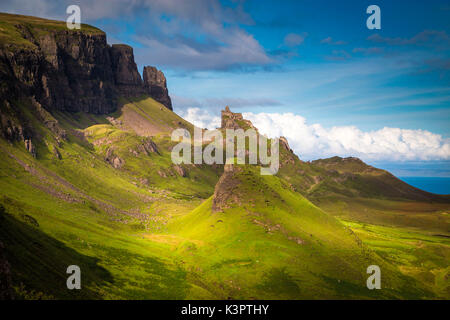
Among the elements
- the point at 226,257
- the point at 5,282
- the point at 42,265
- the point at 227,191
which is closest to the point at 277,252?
the point at 226,257

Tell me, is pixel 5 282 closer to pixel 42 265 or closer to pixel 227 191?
pixel 42 265

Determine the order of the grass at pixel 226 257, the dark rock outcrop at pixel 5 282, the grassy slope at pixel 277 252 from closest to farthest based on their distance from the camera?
the dark rock outcrop at pixel 5 282 → the grass at pixel 226 257 → the grassy slope at pixel 277 252

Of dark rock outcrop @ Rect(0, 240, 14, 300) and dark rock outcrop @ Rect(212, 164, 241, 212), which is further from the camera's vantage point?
dark rock outcrop @ Rect(212, 164, 241, 212)

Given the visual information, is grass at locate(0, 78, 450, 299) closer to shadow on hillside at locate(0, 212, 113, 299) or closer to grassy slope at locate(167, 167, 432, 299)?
shadow on hillside at locate(0, 212, 113, 299)

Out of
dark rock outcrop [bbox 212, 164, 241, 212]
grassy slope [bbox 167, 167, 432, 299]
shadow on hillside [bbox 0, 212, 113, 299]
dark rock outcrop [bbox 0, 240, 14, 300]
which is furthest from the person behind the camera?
dark rock outcrop [bbox 212, 164, 241, 212]

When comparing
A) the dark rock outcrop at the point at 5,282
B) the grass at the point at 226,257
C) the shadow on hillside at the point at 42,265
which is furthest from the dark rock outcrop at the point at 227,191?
the dark rock outcrop at the point at 5,282

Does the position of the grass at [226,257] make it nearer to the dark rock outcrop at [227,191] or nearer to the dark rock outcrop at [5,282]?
the dark rock outcrop at [227,191]

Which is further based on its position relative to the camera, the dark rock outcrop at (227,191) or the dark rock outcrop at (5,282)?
the dark rock outcrop at (227,191)

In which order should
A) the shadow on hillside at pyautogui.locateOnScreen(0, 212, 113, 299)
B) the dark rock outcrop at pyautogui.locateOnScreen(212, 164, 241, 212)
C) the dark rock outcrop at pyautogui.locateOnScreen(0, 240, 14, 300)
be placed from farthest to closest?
the dark rock outcrop at pyautogui.locateOnScreen(212, 164, 241, 212) → the shadow on hillside at pyautogui.locateOnScreen(0, 212, 113, 299) → the dark rock outcrop at pyautogui.locateOnScreen(0, 240, 14, 300)


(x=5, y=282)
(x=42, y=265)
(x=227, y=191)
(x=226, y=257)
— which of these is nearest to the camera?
(x=5, y=282)

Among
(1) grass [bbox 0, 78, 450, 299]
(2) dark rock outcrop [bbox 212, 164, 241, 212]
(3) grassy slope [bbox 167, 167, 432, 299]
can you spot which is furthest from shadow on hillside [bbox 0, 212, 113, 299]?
(2) dark rock outcrop [bbox 212, 164, 241, 212]
